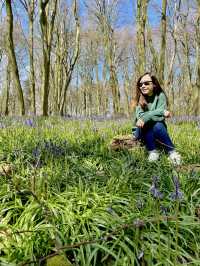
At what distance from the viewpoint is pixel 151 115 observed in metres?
5.54

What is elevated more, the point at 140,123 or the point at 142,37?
the point at 142,37

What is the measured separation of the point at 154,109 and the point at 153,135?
390mm

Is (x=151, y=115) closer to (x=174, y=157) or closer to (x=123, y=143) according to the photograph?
(x=123, y=143)

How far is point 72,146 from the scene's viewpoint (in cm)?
564

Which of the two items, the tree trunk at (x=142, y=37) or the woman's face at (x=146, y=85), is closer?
the woman's face at (x=146, y=85)

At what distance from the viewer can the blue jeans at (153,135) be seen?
18.2 ft

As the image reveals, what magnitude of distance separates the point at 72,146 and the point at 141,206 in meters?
2.92

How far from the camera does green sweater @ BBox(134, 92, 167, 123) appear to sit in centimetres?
554

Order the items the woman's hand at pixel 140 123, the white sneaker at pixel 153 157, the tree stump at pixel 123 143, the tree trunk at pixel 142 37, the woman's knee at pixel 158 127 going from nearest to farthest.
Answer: the white sneaker at pixel 153 157 → the woman's hand at pixel 140 123 → the woman's knee at pixel 158 127 → the tree stump at pixel 123 143 → the tree trunk at pixel 142 37

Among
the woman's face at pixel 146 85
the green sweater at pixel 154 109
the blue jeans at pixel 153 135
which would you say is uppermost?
the woman's face at pixel 146 85

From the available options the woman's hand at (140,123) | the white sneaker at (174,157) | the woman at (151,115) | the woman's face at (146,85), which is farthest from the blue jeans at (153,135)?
the woman's face at (146,85)

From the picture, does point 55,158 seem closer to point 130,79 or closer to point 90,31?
point 90,31

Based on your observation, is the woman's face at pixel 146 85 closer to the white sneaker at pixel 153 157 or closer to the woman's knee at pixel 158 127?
the woman's knee at pixel 158 127

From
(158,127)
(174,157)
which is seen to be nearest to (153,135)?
(158,127)
